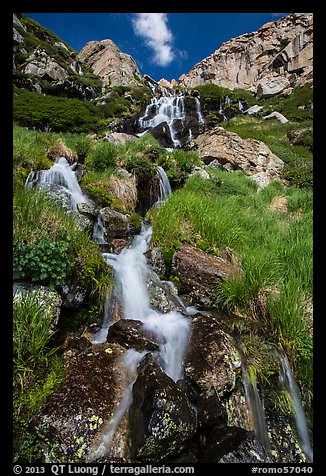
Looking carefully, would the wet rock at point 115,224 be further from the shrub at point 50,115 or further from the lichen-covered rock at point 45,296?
the shrub at point 50,115

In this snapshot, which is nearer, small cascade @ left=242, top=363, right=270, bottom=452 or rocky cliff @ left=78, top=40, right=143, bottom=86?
small cascade @ left=242, top=363, right=270, bottom=452

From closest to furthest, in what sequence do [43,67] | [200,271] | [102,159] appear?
[200,271] < [102,159] < [43,67]

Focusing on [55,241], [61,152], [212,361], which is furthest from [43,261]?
[61,152]

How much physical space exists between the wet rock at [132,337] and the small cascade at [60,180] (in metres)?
3.56

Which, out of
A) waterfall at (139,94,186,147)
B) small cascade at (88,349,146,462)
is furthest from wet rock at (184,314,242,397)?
waterfall at (139,94,186,147)

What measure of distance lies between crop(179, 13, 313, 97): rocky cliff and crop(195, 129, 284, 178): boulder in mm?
39956

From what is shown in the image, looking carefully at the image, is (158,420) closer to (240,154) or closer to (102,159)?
(102,159)

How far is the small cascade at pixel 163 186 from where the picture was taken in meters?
7.78

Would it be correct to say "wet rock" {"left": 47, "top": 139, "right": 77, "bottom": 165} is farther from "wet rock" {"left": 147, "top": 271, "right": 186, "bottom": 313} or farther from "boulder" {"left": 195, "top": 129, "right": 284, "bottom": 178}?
"boulder" {"left": 195, "top": 129, "right": 284, "bottom": 178}

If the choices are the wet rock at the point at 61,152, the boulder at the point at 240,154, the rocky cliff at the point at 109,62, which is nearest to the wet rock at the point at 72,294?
the wet rock at the point at 61,152

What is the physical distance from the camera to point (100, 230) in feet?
18.2

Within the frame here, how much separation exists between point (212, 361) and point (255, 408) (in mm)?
595

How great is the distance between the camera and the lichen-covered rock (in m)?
2.76
